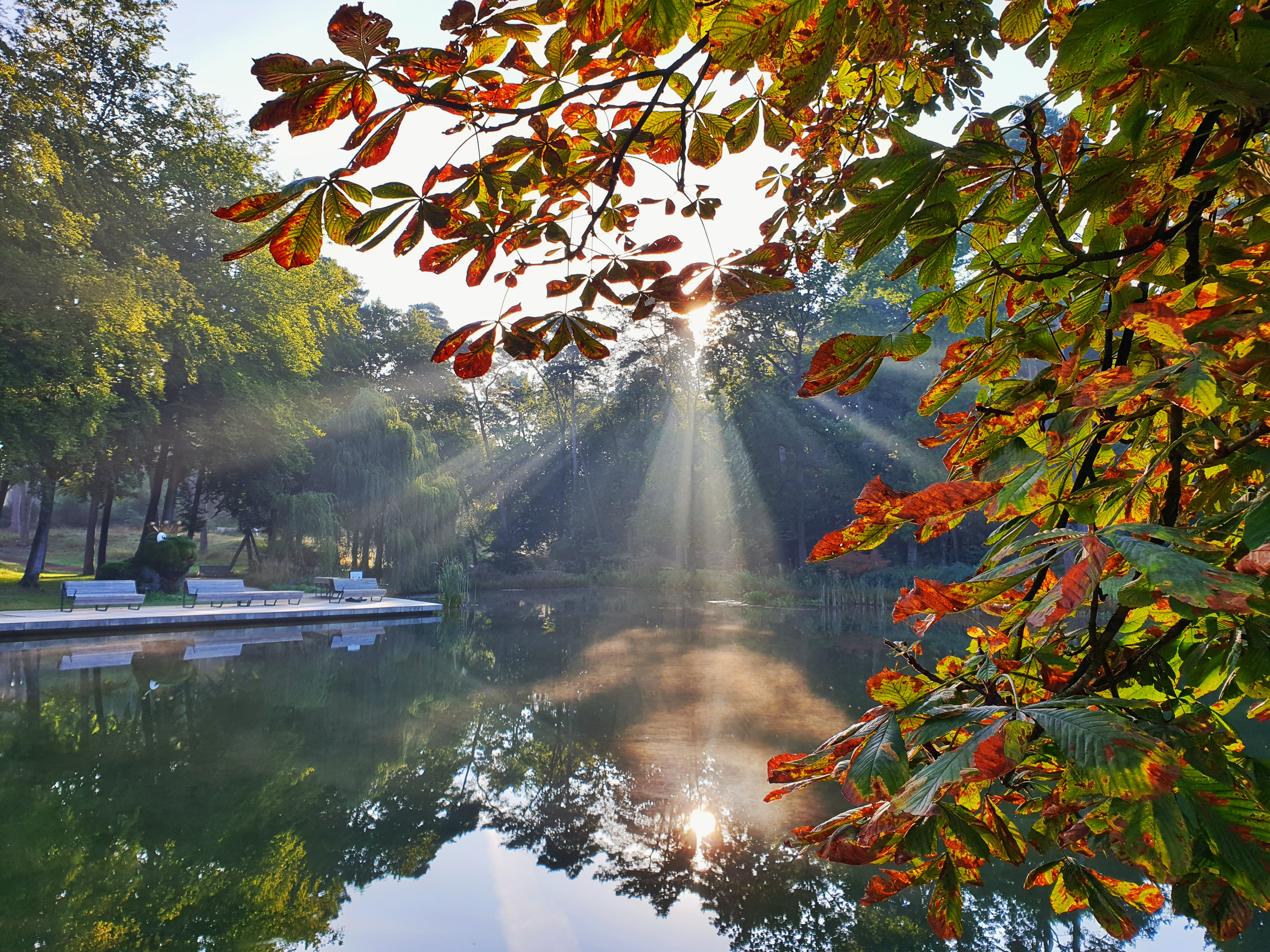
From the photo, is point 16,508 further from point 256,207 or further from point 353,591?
point 256,207

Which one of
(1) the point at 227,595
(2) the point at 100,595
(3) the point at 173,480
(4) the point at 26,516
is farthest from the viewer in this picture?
(4) the point at 26,516

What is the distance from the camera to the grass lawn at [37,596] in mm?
12023

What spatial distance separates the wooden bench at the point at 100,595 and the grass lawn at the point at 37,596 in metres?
0.65

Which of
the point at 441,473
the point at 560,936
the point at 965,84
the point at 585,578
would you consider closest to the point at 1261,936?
the point at 560,936

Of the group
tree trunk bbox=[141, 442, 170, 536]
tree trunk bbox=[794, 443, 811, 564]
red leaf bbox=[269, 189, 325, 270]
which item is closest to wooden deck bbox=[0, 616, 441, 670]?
tree trunk bbox=[141, 442, 170, 536]

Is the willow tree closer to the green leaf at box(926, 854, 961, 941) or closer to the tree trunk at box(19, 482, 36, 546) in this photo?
the tree trunk at box(19, 482, 36, 546)

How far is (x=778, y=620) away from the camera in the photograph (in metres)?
15.5

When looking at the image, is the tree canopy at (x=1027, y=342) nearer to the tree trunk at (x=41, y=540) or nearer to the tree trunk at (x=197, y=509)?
the tree trunk at (x=41, y=540)

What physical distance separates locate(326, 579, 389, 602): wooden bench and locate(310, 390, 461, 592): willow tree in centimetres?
228

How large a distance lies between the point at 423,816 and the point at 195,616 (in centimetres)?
835

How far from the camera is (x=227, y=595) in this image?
511 inches

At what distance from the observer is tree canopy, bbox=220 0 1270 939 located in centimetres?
52

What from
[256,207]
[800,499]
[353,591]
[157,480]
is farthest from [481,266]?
[800,499]

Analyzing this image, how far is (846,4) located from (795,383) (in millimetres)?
23508
